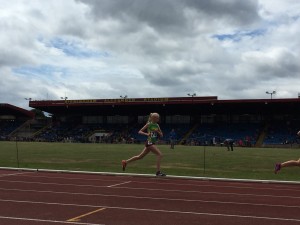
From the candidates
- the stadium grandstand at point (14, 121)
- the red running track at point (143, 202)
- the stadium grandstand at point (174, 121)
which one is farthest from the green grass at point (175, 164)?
the stadium grandstand at point (14, 121)

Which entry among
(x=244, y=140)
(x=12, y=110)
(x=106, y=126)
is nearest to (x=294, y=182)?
(x=244, y=140)

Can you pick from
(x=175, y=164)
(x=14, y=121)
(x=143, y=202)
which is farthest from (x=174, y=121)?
(x=143, y=202)

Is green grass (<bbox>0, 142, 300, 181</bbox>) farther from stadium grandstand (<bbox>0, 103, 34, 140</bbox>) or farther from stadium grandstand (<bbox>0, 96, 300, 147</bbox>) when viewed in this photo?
stadium grandstand (<bbox>0, 103, 34, 140</bbox>)

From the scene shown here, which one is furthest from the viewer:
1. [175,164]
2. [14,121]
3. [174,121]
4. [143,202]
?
[14,121]

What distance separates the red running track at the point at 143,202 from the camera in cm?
742

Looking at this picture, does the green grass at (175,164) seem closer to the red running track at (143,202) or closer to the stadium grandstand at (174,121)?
the red running track at (143,202)

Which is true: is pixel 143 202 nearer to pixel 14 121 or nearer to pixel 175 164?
pixel 175 164

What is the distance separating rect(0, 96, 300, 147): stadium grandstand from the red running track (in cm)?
4522

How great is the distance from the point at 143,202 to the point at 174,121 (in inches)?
2573

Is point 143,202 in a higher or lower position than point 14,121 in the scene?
lower

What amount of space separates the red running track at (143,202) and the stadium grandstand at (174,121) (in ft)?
148

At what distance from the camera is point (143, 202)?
9.10m

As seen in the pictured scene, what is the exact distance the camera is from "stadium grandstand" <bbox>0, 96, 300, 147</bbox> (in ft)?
204

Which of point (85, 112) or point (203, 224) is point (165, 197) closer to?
point (203, 224)
